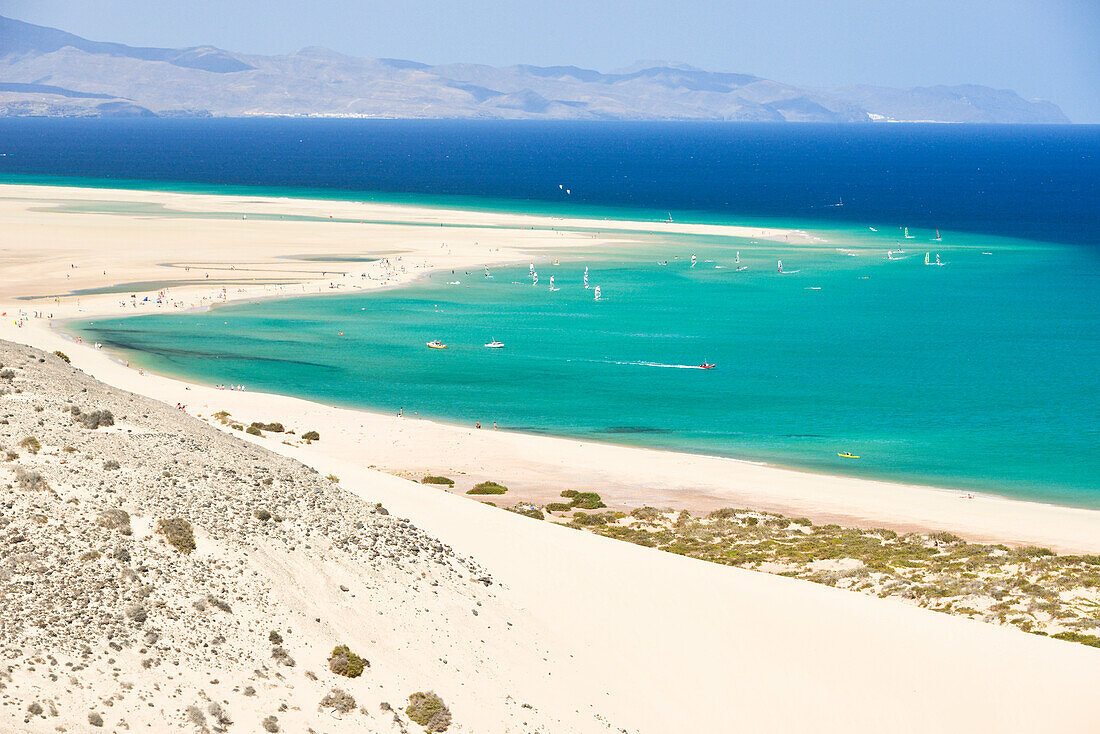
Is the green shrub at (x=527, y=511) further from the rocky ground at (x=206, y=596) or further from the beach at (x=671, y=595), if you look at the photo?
the rocky ground at (x=206, y=596)

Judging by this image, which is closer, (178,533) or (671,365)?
(178,533)

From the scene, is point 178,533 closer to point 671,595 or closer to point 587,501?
point 671,595

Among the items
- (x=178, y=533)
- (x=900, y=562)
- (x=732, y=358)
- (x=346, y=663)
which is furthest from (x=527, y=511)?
(x=732, y=358)

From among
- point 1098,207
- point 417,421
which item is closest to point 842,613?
point 417,421

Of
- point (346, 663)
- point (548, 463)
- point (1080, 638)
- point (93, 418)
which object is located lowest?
point (548, 463)

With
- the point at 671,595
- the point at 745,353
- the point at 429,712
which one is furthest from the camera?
the point at 745,353

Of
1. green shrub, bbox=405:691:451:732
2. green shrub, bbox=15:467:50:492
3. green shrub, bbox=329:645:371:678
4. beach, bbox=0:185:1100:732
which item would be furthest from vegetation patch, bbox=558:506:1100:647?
green shrub, bbox=15:467:50:492

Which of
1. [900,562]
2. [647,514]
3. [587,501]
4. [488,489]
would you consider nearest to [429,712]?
[900,562]

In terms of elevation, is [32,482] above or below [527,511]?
above

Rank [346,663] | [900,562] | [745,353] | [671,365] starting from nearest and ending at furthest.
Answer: [346,663] → [900,562] → [671,365] → [745,353]
